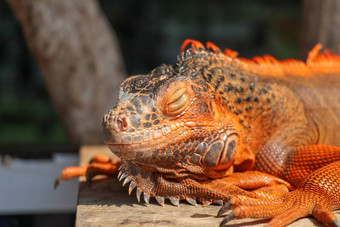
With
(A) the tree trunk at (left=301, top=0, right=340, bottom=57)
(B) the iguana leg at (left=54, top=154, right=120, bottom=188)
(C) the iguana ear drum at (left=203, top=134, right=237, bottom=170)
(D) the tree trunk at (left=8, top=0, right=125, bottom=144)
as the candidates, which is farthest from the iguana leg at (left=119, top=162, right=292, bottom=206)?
(D) the tree trunk at (left=8, top=0, right=125, bottom=144)

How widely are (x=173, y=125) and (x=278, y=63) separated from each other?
0.94 meters

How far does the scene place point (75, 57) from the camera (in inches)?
176

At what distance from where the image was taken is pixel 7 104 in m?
9.56

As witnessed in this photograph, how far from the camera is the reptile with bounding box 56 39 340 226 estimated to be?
196 cm

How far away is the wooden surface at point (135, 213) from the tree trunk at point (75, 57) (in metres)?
2.31

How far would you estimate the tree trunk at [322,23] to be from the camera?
4.11 metres

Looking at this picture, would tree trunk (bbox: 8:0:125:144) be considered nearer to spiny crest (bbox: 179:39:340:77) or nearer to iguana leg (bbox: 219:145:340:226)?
spiny crest (bbox: 179:39:340:77)

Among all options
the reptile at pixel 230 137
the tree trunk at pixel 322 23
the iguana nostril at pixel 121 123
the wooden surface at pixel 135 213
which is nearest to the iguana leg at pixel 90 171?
the wooden surface at pixel 135 213

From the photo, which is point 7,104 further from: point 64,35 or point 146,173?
point 146,173

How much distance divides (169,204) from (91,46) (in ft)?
9.08

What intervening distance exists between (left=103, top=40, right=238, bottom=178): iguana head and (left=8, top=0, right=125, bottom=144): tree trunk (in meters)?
2.41

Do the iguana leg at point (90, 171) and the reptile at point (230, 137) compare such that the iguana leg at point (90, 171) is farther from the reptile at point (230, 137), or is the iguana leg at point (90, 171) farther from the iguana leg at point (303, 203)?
the iguana leg at point (303, 203)

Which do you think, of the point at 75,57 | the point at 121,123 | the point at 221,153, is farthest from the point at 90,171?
the point at 75,57

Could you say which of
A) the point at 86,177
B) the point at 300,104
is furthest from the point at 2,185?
the point at 300,104
